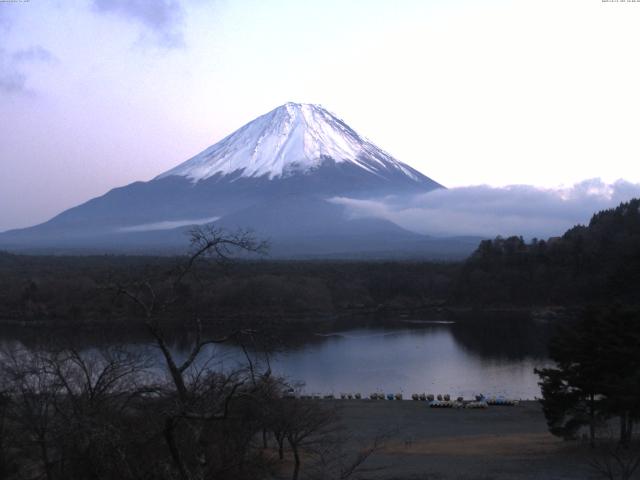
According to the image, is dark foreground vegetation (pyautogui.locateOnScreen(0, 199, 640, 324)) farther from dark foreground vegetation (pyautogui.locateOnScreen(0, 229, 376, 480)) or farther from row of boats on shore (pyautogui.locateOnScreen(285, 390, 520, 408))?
dark foreground vegetation (pyautogui.locateOnScreen(0, 229, 376, 480))

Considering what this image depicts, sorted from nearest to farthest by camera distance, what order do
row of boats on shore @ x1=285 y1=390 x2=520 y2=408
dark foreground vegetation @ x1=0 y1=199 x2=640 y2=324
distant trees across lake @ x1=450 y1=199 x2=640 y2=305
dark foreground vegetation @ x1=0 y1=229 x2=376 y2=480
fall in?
dark foreground vegetation @ x1=0 y1=229 x2=376 y2=480
row of boats on shore @ x1=285 y1=390 x2=520 y2=408
dark foreground vegetation @ x1=0 y1=199 x2=640 y2=324
distant trees across lake @ x1=450 y1=199 x2=640 y2=305

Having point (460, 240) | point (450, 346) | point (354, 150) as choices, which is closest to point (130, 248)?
point (354, 150)

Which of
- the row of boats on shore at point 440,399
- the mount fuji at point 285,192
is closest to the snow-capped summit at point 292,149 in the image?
the mount fuji at point 285,192

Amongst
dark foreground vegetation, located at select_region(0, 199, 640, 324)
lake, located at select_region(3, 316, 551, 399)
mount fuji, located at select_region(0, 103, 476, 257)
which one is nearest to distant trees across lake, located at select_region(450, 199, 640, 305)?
dark foreground vegetation, located at select_region(0, 199, 640, 324)

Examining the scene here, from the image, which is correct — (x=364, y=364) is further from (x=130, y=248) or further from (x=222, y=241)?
(x=130, y=248)

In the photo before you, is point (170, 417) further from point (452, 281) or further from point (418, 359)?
point (452, 281)

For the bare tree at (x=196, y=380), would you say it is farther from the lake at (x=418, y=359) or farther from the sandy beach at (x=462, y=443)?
the lake at (x=418, y=359)
